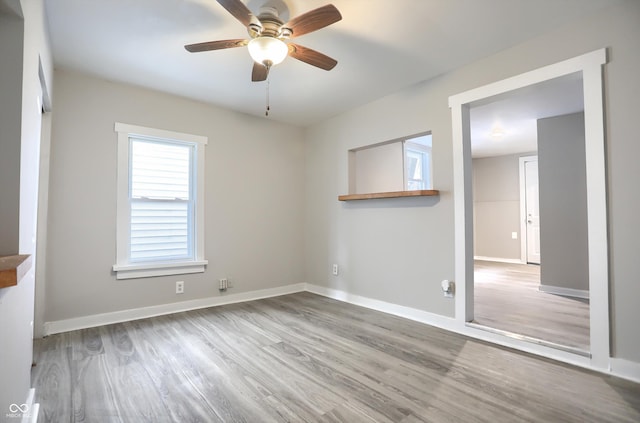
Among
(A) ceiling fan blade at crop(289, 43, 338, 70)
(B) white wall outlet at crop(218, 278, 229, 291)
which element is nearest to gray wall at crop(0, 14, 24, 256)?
(A) ceiling fan blade at crop(289, 43, 338, 70)

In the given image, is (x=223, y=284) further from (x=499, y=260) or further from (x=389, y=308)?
(x=499, y=260)

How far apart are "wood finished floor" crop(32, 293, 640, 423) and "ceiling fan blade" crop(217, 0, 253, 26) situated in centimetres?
223

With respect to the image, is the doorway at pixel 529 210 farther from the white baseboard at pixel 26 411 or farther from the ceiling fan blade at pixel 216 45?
the white baseboard at pixel 26 411

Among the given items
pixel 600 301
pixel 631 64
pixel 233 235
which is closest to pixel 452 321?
pixel 600 301

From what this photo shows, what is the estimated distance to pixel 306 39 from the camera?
2.40 meters

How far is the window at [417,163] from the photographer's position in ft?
18.9

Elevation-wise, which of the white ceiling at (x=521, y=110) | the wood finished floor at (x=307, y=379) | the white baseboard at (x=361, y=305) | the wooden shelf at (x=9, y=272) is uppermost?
the white ceiling at (x=521, y=110)

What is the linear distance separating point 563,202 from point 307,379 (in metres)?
4.21

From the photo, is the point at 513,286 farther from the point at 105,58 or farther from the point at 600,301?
the point at 105,58

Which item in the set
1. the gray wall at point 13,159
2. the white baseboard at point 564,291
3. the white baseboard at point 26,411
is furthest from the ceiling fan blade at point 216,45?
the white baseboard at point 564,291

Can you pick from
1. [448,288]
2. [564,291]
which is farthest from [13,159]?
[564,291]

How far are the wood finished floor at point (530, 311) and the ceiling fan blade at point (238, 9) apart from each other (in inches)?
121

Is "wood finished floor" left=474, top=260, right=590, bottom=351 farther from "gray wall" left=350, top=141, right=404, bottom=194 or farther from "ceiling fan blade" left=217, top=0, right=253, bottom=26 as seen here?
"ceiling fan blade" left=217, top=0, right=253, bottom=26

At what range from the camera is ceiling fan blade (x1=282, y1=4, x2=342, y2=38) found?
5.64 feet
